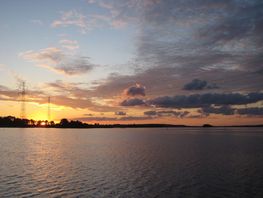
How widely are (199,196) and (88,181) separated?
59.1ft

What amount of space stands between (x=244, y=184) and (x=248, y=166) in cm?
1970

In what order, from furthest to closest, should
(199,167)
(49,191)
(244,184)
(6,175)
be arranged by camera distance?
(199,167)
(6,175)
(244,184)
(49,191)

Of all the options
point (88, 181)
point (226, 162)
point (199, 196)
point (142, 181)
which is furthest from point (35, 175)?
point (226, 162)

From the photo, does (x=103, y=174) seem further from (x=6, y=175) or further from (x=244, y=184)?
(x=244, y=184)

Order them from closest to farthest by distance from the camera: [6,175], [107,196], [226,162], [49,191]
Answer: [107,196] → [49,191] → [6,175] → [226,162]

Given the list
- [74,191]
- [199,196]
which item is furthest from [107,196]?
[199,196]

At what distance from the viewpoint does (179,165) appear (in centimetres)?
6412

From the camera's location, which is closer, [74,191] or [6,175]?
[74,191]

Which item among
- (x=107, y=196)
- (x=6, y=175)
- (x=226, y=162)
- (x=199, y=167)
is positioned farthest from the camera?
(x=226, y=162)

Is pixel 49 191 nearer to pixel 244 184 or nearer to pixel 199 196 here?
pixel 199 196

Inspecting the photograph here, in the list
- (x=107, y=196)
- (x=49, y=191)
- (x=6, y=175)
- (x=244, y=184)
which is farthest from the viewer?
(x=6, y=175)

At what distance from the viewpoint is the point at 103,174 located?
52719 mm

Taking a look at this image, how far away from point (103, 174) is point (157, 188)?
13.9 m

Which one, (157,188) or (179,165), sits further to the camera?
(179,165)
